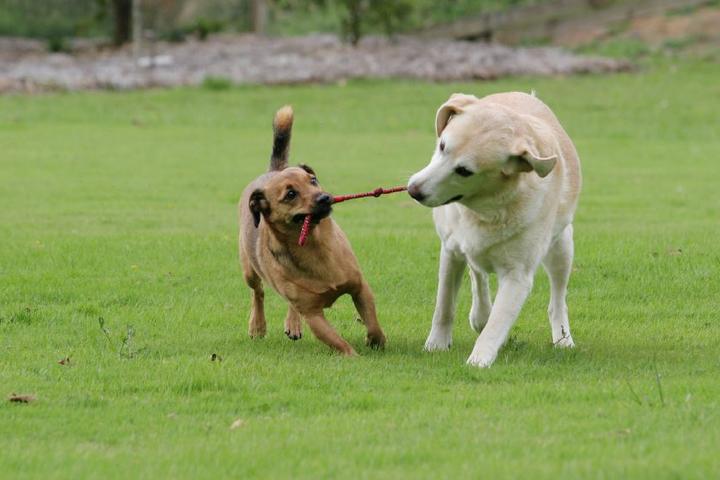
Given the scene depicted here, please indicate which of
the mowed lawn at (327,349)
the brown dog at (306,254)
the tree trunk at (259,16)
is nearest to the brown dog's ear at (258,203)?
the brown dog at (306,254)

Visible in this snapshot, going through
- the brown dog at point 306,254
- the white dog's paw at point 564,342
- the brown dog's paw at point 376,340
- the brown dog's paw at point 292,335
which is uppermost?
the brown dog at point 306,254

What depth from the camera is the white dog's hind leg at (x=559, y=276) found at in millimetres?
8883

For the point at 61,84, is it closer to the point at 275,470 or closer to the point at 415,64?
the point at 415,64

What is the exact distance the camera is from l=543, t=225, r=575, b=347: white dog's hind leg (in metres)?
8.88

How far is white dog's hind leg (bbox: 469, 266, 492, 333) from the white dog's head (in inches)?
52.5

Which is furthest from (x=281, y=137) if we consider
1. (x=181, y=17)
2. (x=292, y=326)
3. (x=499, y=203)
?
(x=181, y=17)

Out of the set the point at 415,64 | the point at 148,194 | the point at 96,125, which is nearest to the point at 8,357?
the point at 148,194

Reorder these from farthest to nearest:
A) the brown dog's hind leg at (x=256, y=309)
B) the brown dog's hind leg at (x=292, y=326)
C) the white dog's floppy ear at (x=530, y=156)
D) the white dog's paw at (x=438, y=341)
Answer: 1. the brown dog's hind leg at (x=256, y=309)
2. the brown dog's hind leg at (x=292, y=326)
3. the white dog's paw at (x=438, y=341)
4. the white dog's floppy ear at (x=530, y=156)

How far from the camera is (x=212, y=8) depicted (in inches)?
1703

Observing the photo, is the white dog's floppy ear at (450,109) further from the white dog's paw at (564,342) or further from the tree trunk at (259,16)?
the tree trunk at (259,16)

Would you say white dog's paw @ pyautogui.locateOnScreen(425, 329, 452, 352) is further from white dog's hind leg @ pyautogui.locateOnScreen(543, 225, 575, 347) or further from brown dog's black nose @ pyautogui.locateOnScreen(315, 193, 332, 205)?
brown dog's black nose @ pyautogui.locateOnScreen(315, 193, 332, 205)

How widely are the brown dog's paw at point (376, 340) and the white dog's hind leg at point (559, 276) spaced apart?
115 centimetres

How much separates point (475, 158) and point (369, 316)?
5.19 ft

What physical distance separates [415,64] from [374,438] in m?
27.3
